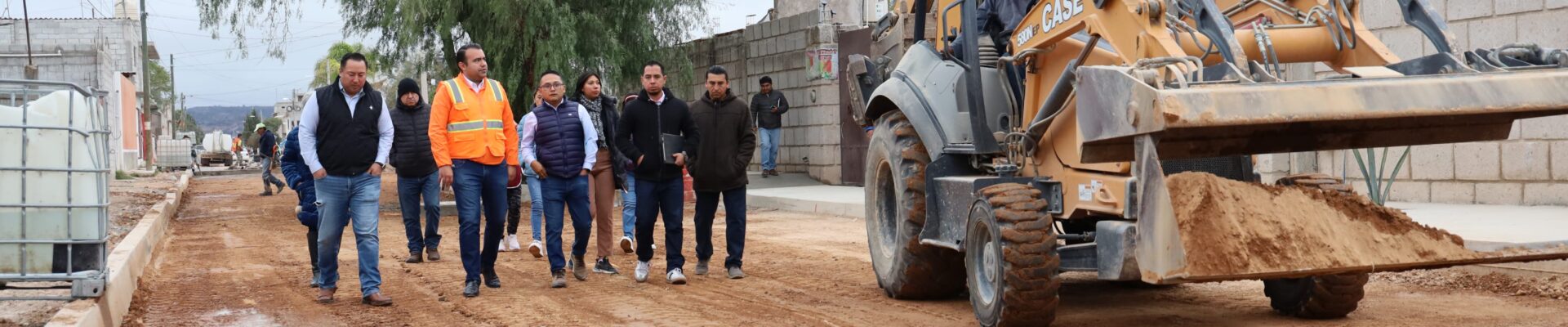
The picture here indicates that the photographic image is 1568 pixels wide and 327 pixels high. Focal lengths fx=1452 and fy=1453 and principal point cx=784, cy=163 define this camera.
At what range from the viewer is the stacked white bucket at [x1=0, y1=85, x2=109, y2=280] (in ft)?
22.1

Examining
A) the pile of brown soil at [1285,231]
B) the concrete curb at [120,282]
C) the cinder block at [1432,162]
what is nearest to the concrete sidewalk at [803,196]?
the cinder block at [1432,162]

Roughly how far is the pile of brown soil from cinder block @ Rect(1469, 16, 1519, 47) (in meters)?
7.02

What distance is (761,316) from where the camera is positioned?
24.8 feet

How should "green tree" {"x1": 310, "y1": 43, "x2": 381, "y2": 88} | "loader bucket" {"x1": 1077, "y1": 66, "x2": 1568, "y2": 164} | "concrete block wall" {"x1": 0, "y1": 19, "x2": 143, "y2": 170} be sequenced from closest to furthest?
"loader bucket" {"x1": 1077, "y1": 66, "x2": 1568, "y2": 164} → "concrete block wall" {"x1": 0, "y1": 19, "x2": 143, "y2": 170} → "green tree" {"x1": 310, "y1": 43, "x2": 381, "y2": 88}

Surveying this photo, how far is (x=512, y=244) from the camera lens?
40.9 feet

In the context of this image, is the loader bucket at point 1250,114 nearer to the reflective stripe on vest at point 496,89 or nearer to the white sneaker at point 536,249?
the reflective stripe on vest at point 496,89

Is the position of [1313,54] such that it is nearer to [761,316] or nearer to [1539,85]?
[1539,85]

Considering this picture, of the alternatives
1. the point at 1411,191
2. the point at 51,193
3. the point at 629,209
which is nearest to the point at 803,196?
the point at 629,209

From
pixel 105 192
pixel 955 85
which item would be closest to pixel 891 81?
pixel 955 85

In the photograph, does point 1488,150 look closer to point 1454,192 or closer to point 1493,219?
point 1454,192

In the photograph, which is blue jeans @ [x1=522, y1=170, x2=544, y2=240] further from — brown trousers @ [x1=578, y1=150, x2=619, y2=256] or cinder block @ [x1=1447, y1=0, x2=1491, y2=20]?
cinder block @ [x1=1447, y1=0, x2=1491, y2=20]

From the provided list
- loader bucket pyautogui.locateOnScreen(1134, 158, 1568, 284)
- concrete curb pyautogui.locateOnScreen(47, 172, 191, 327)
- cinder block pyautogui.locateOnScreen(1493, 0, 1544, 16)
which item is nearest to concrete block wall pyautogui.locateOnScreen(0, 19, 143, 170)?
concrete curb pyautogui.locateOnScreen(47, 172, 191, 327)

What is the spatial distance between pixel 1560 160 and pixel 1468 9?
4.72 feet

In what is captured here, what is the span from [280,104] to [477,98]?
161483 millimetres
